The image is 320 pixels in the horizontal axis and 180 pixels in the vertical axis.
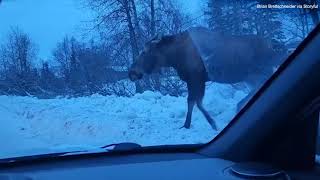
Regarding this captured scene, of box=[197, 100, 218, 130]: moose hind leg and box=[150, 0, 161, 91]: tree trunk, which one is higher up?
box=[150, 0, 161, 91]: tree trunk

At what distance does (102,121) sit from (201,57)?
0.80 metres

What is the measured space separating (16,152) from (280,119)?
1364mm

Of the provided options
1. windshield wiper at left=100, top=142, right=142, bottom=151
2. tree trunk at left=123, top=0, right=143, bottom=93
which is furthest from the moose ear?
windshield wiper at left=100, top=142, right=142, bottom=151

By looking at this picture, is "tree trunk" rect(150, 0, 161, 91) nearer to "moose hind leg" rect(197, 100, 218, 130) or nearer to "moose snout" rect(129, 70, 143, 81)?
"moose snout" rect(129, 70, 143, 81)

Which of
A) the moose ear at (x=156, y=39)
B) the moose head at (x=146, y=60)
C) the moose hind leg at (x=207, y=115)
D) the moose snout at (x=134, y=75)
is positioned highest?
the moose ear at (x=156, y=39)

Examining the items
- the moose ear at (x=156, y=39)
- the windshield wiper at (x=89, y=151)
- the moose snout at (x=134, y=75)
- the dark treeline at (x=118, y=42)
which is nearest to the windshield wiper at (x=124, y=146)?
the windshield wiper at (x=89, y=151)

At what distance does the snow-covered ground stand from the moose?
0.10m

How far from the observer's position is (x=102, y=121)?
3.24m

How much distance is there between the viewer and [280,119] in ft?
9.80

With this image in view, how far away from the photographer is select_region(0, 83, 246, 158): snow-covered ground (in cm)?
313

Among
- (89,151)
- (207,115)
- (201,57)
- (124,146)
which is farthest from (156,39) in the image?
(89,151)

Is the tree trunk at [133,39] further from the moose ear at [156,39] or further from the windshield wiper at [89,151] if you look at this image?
the windshield wiper at [89,151]

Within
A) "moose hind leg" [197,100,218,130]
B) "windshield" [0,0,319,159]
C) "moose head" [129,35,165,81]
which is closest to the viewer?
"windshield" [0,0,319,159]

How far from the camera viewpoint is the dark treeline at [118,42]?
3.16 metres
